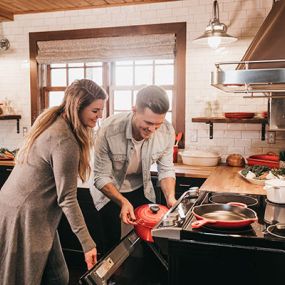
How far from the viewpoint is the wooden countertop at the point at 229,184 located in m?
2.55

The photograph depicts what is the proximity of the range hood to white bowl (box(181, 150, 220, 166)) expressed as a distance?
1.55 metres

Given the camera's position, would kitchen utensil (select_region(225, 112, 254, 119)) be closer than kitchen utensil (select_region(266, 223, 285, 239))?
No

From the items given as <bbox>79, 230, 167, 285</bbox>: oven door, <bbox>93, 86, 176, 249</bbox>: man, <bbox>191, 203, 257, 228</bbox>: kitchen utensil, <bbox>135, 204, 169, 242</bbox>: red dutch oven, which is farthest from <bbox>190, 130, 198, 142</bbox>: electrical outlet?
<bbox>191, 203, 257, 228</bbox>: kitchen utensil

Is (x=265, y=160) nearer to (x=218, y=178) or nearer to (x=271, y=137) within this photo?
(x=271, y=137)

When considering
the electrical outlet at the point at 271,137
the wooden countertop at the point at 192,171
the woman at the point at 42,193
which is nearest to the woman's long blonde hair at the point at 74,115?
the woman at the point at 42,193

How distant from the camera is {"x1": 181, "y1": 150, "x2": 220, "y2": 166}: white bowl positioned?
3.62m

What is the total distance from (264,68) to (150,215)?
0.88 meters

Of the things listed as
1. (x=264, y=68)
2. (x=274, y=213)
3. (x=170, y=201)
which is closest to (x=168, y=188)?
Result: (x=170, y=201)

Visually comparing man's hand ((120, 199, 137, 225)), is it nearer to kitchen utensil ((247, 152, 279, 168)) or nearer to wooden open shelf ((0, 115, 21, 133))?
kitchen utensil ((247, 152, 279, 168))

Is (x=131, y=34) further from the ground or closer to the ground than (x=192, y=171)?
further from the ground

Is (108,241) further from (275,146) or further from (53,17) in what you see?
(53,17)

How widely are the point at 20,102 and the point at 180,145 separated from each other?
2105 millimetres

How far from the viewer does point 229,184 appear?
2771mm

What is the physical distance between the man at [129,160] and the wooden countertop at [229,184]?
0.39m
